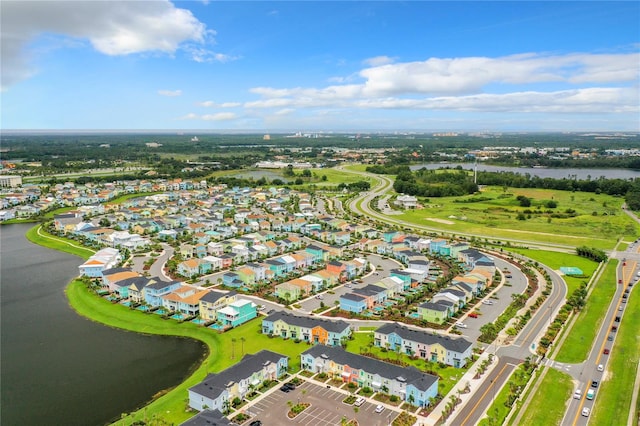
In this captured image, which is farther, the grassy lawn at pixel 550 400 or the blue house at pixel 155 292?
the blue house at pixel 155 292

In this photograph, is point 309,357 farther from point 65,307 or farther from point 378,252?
point 378,252

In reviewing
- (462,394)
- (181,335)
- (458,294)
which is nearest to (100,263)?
(181,335)

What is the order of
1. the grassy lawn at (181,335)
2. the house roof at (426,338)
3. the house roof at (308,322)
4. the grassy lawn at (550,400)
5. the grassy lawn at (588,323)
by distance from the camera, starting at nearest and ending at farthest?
the grassy lawn at (550,400) < the grassy lawn at (181,335) < the house roof at (426,338) < the grassy lawn at (588,323) < the house roof at (308,322)

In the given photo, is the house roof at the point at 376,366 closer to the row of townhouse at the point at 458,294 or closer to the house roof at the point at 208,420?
the house roof at the point at 208,420

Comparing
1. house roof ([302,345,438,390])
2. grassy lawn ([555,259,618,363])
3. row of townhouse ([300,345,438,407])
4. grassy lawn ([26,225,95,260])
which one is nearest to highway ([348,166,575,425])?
grassy lawn ([555,259,618,363])

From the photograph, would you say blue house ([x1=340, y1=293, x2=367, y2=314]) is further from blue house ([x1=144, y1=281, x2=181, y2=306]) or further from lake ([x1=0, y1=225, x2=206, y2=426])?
blue house ([x1=144, y1=281, x2=181, y2=306])

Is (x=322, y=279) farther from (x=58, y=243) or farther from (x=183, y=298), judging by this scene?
(x=58, y=243)

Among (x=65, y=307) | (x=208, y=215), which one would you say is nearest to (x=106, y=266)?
(x=65, y=307)

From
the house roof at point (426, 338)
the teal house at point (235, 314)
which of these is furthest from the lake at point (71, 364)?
the house roof at point (426, 338)
